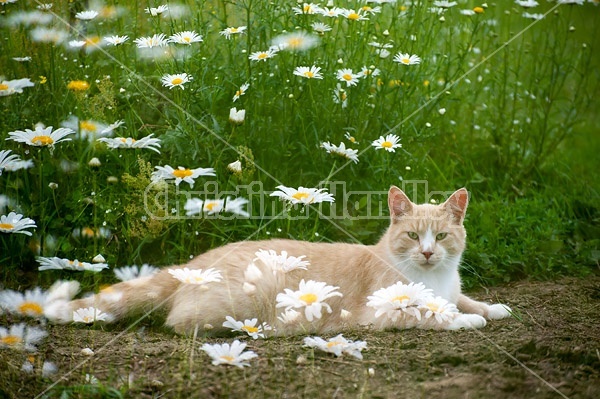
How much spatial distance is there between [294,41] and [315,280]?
1.50 metres

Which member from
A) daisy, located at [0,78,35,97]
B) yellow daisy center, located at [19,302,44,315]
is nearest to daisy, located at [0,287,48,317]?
yellow daisy center, located at [19,302,44,315]

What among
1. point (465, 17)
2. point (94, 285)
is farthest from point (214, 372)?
point (465, 17)

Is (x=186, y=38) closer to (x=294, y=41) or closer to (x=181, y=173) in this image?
(x=294, y=41)

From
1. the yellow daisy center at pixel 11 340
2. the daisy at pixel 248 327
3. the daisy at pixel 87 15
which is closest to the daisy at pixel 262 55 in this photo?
the daisy at pixel 87 15

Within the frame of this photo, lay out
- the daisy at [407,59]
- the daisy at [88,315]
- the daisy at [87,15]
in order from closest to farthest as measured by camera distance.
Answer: the daisy at [88,315], the daisy at [87,15], the daisy at [407,59]

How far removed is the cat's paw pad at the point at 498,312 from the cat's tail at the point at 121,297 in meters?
1.58

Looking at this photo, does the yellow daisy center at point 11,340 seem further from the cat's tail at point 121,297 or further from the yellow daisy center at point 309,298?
the yellow daisy center at point 309,298

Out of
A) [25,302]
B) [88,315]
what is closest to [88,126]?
[25,302]

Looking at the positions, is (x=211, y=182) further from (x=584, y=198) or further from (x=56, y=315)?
(x=584, y=198)

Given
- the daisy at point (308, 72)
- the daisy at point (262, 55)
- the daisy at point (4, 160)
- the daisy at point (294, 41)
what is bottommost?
the daisy at point (4, 160)

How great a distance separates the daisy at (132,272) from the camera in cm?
385

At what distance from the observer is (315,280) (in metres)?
3.66

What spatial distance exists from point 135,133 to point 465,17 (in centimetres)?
296

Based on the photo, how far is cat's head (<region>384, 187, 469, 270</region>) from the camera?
3580mm
